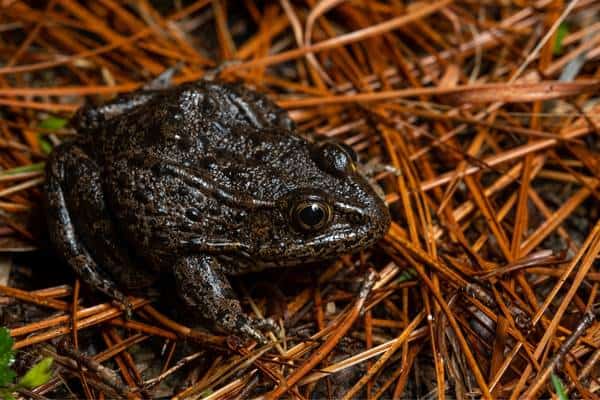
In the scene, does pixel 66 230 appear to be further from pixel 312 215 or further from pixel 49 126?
pixel 312 215

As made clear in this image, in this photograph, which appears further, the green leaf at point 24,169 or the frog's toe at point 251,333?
the green leaf at point 24,169

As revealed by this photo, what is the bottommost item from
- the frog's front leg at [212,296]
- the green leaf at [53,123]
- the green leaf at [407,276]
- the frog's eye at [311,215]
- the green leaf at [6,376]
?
the green leaf at [407,276]

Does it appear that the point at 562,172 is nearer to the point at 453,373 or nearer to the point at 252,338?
the point at 453,373

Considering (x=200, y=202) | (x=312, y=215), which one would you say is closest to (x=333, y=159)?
(x=312, y=215)

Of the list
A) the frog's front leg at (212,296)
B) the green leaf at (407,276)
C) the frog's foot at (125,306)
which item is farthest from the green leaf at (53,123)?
the green leaf at (407,276)

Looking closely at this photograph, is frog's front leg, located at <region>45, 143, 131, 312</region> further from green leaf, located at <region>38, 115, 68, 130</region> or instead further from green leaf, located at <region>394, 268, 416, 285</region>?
green leaf, located at <region>394, 268, 416, 285</region>

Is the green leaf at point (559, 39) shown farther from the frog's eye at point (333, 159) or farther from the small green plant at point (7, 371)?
the small green plant at point (7, 371)

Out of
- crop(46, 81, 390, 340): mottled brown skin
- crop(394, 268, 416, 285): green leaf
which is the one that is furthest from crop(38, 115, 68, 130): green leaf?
crop(394, 268, 416, 285): green leaf
